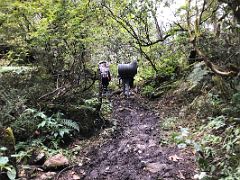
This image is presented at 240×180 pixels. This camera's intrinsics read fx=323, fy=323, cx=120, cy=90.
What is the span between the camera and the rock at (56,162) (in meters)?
6.30

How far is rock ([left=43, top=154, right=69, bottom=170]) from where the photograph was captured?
6305 millimetres

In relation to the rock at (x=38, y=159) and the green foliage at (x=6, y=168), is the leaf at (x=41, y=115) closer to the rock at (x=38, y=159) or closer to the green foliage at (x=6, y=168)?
the rock at (x=38, y=159)

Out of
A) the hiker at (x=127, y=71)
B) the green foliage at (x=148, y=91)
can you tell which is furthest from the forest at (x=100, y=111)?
the hiker at (x=127, y=71)

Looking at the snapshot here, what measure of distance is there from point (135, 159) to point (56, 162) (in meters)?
1.57

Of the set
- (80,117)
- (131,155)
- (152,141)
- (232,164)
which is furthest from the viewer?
(80,117)

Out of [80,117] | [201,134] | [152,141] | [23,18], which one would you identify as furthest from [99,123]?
[23,18]

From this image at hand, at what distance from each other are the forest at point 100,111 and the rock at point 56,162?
2 cm

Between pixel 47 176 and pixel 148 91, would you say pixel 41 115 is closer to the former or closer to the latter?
pixel 47 176

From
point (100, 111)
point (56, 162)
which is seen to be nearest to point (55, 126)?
point (56, 162)

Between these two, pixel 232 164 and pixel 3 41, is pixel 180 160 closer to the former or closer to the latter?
pixel 232 164

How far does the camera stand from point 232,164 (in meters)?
4.84

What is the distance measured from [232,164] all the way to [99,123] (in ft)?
14.5

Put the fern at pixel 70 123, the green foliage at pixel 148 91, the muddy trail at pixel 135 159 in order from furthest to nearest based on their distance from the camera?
1. the green foliage at pixel 148 91
2. the fern at pixel 70 123
3. the muddy trail at pixel 135 159

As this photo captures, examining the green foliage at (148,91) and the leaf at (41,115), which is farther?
the green foliage at (148,91)
